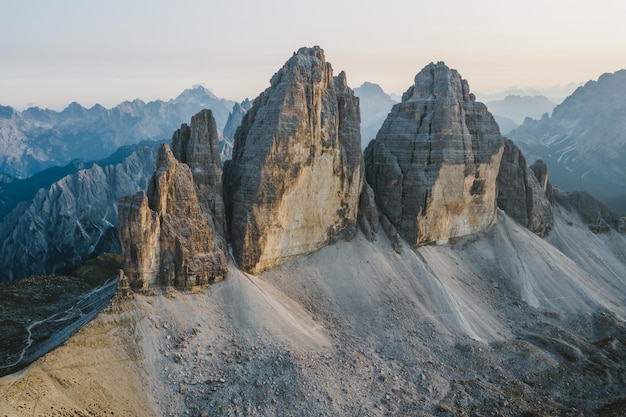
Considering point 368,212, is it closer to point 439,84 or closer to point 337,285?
point 337,285

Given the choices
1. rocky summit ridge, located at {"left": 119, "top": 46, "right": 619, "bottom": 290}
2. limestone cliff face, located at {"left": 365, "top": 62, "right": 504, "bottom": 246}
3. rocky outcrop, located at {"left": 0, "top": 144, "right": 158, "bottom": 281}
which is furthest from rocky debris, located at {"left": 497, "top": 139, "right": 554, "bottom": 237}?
rocky outcrop, located at {"left": 0, "top": 144, "right": 158, "bottom": 281}

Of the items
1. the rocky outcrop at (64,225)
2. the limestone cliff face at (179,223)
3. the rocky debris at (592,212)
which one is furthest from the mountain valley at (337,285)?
the rocky outcrop at (64,225)

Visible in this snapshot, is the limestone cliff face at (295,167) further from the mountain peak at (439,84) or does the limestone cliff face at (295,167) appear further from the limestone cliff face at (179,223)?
the mountain peak at (439,84)

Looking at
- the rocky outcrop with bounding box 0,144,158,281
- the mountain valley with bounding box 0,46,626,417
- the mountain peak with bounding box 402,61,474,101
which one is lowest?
the rocky outcrop with bounding box 0,144,158,281

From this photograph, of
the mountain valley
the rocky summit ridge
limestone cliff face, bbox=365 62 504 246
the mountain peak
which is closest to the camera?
the mountain valley

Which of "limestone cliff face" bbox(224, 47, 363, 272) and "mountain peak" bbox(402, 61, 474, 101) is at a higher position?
"mountain peak" bbox(402, 61, 474, 101)

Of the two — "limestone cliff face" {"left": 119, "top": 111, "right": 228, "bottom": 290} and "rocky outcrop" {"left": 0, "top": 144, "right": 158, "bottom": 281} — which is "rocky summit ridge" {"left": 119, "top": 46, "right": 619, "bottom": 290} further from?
"rocky outcrop" {"left": 0, "top": 144, "right": 158, "bottom": 281}

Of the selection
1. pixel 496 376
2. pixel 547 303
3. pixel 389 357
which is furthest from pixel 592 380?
pixel 389 357

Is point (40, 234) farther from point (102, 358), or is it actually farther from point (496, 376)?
point (496, 376)
